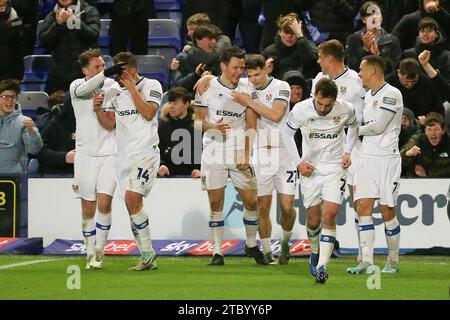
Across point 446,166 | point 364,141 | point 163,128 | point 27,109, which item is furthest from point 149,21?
point 364,141

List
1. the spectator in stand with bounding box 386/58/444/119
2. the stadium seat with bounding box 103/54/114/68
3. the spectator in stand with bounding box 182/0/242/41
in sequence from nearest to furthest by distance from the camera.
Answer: the spectator in stand with bounding box 386/58/444/119, the spectator in stand with bounding box 182/0/242/41, the stadium seat with bounding box 103/54/114/68

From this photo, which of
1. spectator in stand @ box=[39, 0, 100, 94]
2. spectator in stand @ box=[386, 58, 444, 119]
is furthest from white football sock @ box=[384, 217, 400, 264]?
spectator in stand @ box=[39, 0, 100, 94]

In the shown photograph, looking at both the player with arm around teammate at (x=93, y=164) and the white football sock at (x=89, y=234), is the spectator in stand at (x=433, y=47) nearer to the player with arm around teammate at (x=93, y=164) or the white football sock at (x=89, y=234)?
the player with arm around teammate at (x=93, y=164)

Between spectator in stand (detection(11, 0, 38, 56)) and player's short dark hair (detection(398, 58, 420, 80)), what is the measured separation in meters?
6.75

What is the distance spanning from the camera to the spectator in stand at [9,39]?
18.6 metres

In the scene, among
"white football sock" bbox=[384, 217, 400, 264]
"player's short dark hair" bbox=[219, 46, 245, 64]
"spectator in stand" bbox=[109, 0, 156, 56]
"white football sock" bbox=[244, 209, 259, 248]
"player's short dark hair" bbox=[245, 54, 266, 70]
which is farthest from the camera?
"spectator in stand" bbox=[109, 0, 156, 56]

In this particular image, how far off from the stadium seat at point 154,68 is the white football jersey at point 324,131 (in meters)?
7.11

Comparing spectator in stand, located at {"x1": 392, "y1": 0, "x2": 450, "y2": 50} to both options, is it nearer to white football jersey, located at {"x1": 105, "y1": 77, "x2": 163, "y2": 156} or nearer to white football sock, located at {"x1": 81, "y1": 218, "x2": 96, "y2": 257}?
white football jersey, located at {"x1": 105, "y1": 77, "x2": 163, "y2": 156}

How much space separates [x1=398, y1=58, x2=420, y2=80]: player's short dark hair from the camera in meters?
15.2

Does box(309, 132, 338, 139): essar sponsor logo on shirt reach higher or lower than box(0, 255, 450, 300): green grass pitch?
higher

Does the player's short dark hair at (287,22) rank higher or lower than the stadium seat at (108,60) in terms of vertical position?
higher

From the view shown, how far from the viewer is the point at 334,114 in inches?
463

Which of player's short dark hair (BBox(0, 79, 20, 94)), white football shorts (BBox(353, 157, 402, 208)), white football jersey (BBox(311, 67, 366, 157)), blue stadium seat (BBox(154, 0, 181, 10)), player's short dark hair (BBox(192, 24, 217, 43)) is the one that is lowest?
white football shorts (BBox(353, 157, 402, 208))

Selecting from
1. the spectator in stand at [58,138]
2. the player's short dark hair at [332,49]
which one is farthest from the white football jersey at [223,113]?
the spectator in stand at [58,138]
